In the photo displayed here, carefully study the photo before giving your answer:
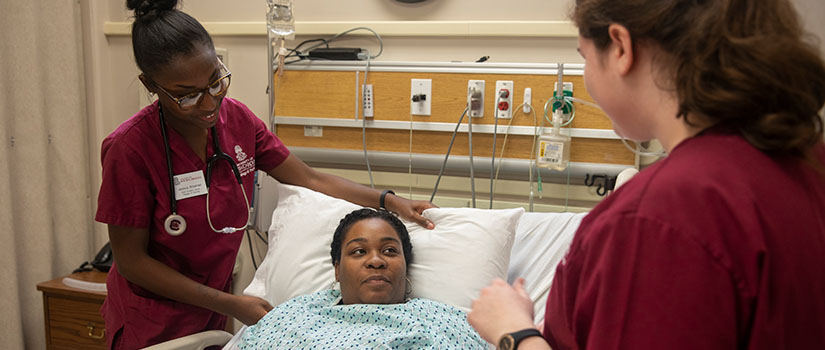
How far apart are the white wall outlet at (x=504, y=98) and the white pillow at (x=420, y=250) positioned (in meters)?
0.45

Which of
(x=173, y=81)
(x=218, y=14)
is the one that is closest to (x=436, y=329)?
(x=173, y=81)

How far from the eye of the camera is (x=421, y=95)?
245 centimetres

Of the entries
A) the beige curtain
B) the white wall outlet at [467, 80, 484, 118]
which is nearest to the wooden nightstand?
the beige curtain

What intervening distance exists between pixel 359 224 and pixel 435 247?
0.94ft

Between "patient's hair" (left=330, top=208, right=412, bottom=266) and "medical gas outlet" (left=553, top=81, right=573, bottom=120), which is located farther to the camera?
"medical gas outlet" (left=553, top=81, right=573, bottom=120)

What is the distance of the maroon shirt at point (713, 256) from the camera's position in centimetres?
60

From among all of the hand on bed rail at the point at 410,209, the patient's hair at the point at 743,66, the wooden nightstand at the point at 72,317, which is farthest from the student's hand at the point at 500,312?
the wooden nightstand at the point at 72,317

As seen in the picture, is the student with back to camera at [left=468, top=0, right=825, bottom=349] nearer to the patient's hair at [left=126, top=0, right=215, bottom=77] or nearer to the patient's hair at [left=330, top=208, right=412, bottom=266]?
the patient's hair at [left=126, top=0, right=215, bottom=77]

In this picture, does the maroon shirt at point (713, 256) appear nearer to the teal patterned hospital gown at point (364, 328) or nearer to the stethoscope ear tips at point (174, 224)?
the teal patterned hospital gown at point (364, 328)

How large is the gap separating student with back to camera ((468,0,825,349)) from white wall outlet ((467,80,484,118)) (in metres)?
1.66

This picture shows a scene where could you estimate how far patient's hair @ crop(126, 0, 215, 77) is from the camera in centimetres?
149

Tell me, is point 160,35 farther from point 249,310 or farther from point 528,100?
point 528,100

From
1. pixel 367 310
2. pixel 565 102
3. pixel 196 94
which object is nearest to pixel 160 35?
pixel 196 94

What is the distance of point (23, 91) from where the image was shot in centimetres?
261
